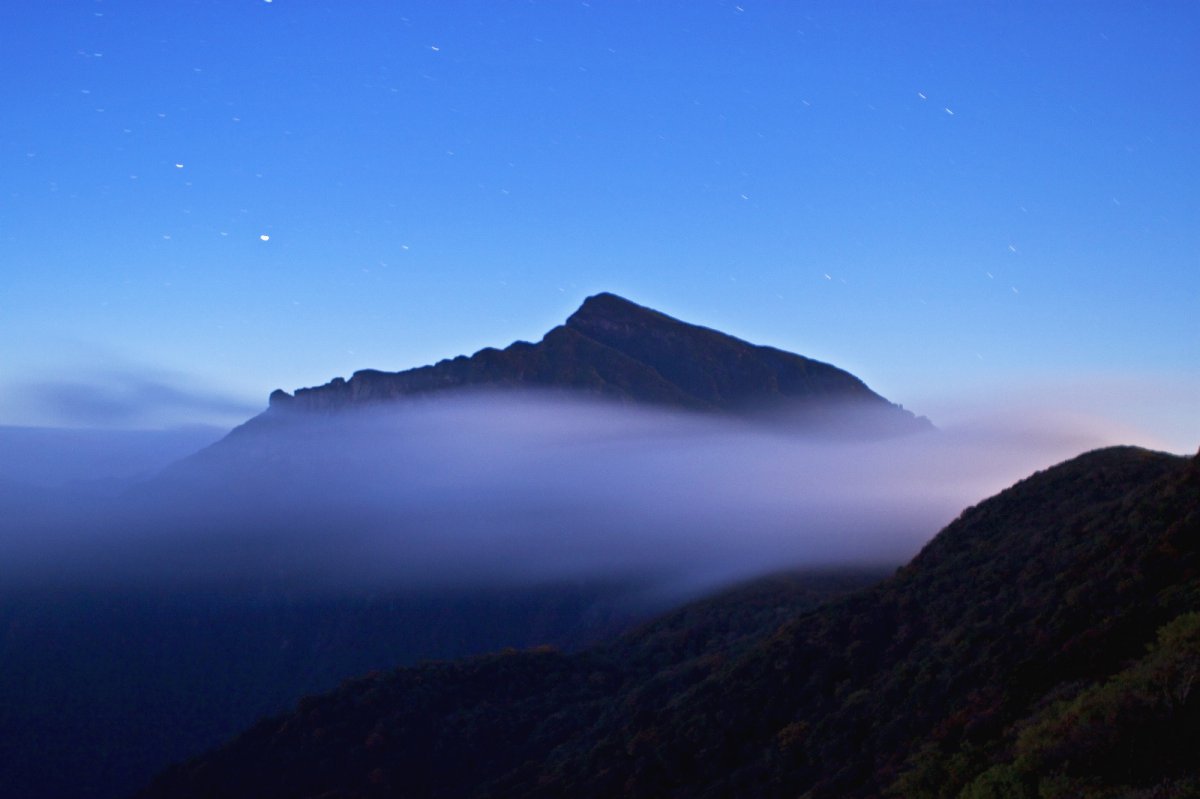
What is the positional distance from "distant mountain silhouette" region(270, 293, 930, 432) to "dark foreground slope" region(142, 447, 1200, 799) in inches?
4010

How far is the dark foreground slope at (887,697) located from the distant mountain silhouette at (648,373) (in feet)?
334

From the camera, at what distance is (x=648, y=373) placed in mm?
164750

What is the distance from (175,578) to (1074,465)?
134149mm

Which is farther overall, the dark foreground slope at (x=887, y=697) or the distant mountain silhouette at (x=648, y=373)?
the distant mountain silhouette at (x=648, y=373)

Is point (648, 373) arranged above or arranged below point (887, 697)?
above

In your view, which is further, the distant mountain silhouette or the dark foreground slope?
the distant mountain silhouette

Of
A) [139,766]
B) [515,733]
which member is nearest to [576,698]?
[515,733]

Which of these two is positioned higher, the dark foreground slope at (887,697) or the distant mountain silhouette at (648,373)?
the distant mountain silhouette at (648,373)

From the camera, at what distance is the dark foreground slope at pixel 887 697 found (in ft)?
50.3

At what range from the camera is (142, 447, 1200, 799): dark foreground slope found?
15320 millimetres

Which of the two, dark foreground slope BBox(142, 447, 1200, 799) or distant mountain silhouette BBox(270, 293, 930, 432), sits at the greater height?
distant mountain silhouette BBox(270, 293, 930, 432)

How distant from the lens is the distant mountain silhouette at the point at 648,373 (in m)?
162

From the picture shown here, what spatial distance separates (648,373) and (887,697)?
13804 centimetres

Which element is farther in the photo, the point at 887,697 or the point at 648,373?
the point at 648,373
